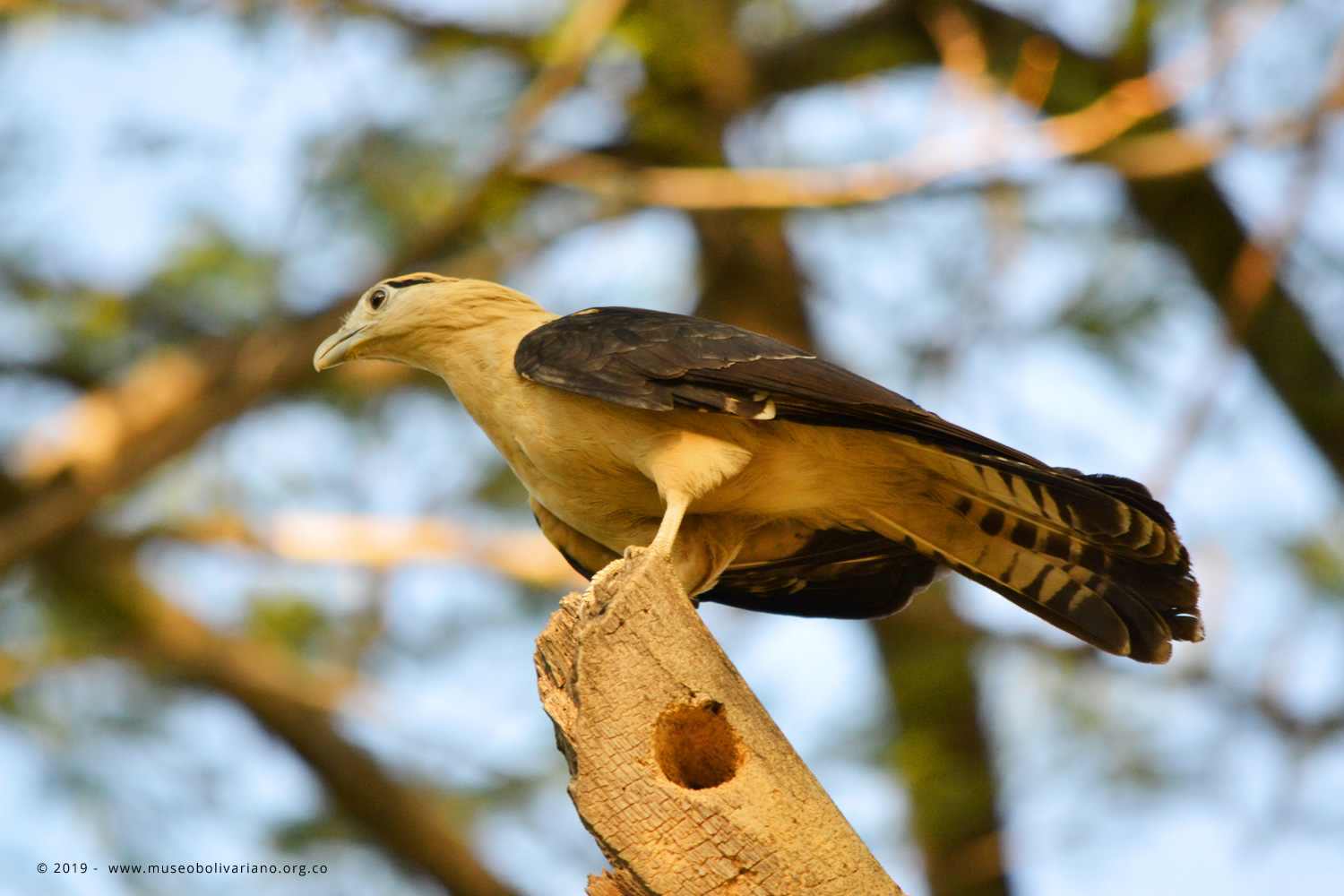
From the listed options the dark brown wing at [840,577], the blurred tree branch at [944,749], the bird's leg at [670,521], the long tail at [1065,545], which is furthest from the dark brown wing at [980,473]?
the blurred tree branch at [944,749]

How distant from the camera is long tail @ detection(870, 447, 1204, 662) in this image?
3.94 meters

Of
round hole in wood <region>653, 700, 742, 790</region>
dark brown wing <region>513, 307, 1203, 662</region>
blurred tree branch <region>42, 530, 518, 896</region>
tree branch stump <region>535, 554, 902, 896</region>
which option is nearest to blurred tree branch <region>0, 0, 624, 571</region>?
blurred tree branch <region>42, 530, 518, 896</region>

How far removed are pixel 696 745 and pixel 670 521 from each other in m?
0.71

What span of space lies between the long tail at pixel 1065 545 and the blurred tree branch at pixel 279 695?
5.29 meters

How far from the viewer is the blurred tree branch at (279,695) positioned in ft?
28.2

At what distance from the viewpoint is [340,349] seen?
4.88 m

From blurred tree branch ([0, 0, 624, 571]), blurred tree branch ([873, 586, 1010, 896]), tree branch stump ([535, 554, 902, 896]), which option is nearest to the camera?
tree branch stump ([535, 554, 902, 896])

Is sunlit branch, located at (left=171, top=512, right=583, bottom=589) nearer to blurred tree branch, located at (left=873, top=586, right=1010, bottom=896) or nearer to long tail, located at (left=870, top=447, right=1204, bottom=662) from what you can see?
blurred tree branch, located at (left=873, top=586, right=1010, bottom=896)

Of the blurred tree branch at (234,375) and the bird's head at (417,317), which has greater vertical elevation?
the blurred tree branch at (234,375)

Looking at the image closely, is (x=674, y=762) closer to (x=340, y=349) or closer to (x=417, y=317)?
(x=417, y=317)

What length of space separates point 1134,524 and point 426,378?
22.0 feet

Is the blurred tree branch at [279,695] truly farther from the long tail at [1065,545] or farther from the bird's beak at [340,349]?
the long tail at [1065,545]

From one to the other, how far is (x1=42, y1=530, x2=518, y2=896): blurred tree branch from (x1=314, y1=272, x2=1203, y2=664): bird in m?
4.60


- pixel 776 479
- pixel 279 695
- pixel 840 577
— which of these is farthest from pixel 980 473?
pixel 279 695
